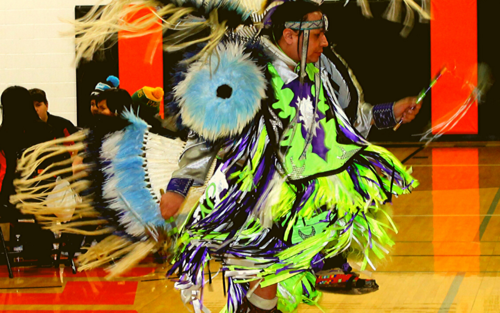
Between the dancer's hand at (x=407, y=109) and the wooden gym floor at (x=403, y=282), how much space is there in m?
0.38

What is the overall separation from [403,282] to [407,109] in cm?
128

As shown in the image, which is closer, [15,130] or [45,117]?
[15,130]

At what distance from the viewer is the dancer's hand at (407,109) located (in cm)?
227

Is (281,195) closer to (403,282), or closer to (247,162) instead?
(247,162)

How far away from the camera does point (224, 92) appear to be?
202 centimetres

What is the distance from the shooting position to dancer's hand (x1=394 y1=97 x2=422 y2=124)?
89.4 inches

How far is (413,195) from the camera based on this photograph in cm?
604

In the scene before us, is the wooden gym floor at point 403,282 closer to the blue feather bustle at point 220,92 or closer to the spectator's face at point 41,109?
the blue feather bustle at point 220,92

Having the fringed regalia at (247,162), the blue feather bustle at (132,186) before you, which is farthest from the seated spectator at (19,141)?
the fringed regalia at (247,162)

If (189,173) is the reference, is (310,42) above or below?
above

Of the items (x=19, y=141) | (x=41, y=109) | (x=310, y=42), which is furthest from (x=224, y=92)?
(x=41, y=109)

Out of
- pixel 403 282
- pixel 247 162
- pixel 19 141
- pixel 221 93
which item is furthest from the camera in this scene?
pixel 19 141

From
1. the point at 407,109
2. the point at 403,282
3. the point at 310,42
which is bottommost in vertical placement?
the point at 403,282

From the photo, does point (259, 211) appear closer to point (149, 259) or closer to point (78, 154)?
point (78, 154)
